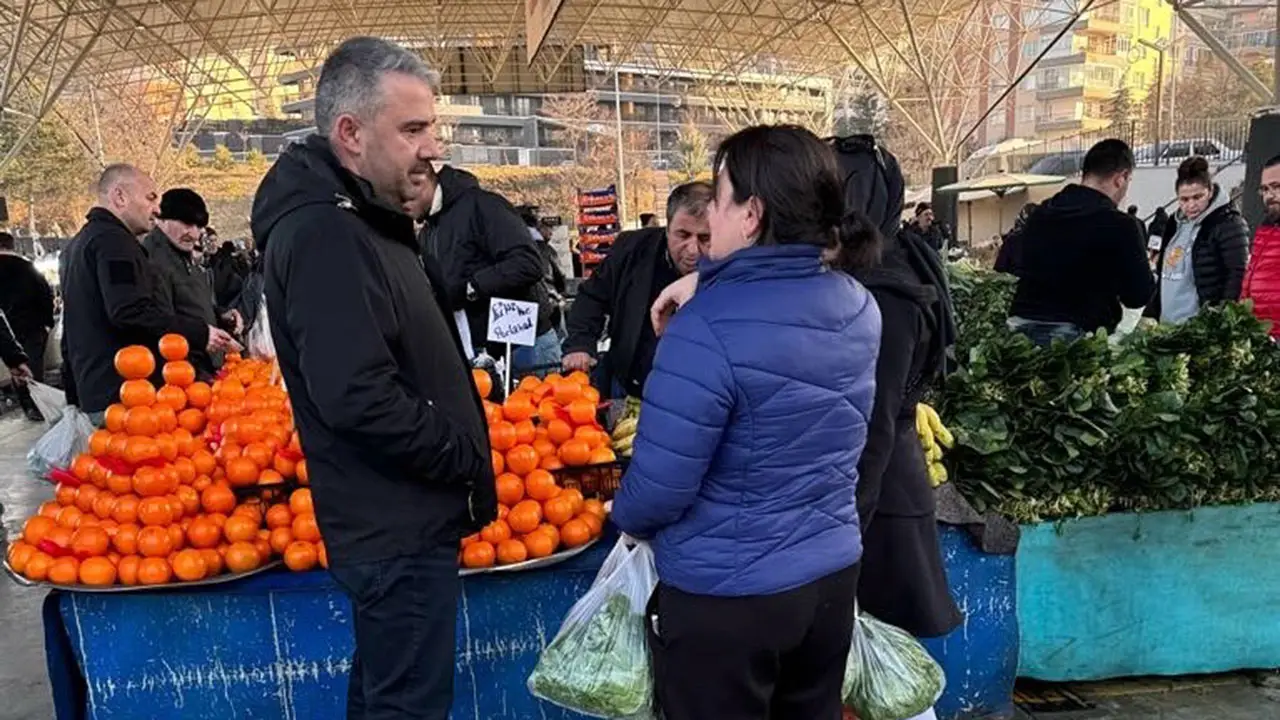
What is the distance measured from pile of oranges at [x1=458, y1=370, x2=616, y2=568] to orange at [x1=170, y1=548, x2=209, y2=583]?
639mm

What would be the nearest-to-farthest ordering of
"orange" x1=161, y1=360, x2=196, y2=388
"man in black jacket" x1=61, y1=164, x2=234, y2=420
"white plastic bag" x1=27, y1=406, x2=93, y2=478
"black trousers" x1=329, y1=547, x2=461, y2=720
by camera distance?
"black trousers" x1=329, y1=547, x2=461, y2=720, "orange" x1=161, y1=360, x2=196, y2=388, "white plastic bag" x1=27, y1=406, x2=93, y2=478, "man in black jacket" x1=61, y1=164, x2=234, y2=420

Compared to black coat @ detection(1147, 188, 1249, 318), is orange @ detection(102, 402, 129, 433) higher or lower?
lower

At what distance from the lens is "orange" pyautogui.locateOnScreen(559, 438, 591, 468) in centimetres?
265

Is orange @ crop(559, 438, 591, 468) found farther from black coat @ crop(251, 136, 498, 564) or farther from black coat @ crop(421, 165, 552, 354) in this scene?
black coat @ crop(421, 165, 552, 354)

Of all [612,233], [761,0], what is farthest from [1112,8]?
[612,233]

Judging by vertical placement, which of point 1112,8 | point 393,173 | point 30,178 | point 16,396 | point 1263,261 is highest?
point 1112,8

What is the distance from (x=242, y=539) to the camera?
242 cm

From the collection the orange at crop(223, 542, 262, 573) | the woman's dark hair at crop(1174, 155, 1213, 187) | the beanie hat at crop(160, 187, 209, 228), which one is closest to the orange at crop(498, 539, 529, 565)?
the orange at crop(223, 542, 262, 573)

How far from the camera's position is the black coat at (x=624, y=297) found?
325cm

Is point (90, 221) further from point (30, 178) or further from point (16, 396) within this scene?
point (30, 178)

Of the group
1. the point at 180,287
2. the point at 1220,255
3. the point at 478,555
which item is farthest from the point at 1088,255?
the point at 180,287

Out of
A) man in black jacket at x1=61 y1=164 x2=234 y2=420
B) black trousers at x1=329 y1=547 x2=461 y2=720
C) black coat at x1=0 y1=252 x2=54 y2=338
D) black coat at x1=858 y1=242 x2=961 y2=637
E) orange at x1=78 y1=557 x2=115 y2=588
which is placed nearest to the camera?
black trousers at x1=329 y1=547 x2=461 y2=720

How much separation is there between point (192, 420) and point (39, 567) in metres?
0.55

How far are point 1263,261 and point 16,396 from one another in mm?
10168
